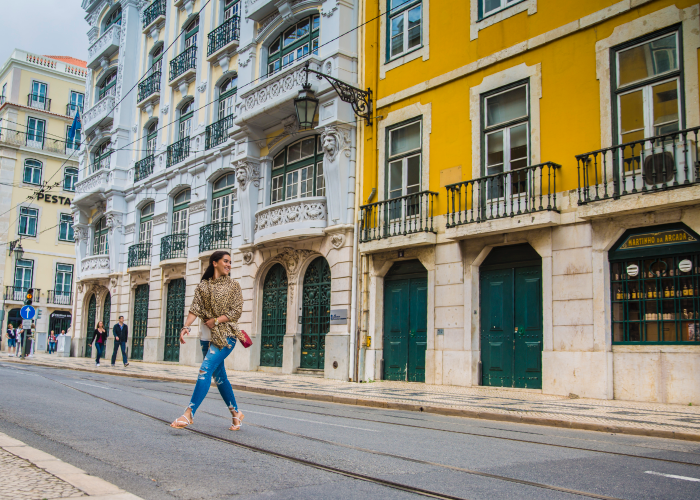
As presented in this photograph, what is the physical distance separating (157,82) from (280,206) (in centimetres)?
1455

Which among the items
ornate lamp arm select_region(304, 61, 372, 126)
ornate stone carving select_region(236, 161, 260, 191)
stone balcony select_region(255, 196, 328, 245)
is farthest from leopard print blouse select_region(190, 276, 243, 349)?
ornate stone carving select_region(236, 161, 260, 191)

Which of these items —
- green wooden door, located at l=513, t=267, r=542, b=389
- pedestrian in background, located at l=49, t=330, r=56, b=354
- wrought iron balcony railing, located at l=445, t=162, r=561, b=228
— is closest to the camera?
wrought iron balcony railing, located at l=445, t=162, r=561, b=228

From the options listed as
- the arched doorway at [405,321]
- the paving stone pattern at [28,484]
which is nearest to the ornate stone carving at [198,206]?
the arched doorway at [405,321]

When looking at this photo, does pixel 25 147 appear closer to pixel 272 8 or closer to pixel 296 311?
pixel 272 8

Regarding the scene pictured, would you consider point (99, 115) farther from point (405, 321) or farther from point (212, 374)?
point (212, 374)

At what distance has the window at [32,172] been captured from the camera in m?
48.3

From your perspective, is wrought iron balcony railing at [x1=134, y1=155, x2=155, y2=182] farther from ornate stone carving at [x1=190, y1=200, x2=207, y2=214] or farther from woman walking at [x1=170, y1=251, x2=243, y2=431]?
woman walking at [x1=170, y1=251, x2=243, y2=431]

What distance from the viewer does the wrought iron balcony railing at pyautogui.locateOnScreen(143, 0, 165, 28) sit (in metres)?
31.4

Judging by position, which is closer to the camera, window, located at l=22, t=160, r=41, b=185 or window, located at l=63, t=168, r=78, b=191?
window, located at l=22, t=160, r=41, b=185

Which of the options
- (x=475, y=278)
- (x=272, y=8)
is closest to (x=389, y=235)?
(x=475, y=278)

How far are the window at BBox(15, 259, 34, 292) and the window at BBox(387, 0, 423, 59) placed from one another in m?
38.8

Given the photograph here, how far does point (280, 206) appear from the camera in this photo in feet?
67.4

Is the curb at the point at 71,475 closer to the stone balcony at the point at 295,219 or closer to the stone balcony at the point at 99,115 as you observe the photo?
the stone balcony at the point at 295,219

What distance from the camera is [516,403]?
11406 millimetres
